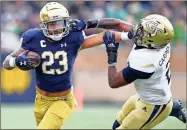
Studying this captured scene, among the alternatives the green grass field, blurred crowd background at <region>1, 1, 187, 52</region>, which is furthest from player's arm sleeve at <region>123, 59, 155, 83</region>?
blurred crowd background at <region>1, 1, 187, 52</region>

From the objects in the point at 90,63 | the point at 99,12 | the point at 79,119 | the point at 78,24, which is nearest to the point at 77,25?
the point at 78,24

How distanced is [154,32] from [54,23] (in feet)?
2.59

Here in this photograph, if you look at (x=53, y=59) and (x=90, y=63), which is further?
(x=90, y=63)

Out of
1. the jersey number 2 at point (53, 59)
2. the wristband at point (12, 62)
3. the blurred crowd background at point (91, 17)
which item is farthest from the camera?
the blurred crowd background at point (91, 17)

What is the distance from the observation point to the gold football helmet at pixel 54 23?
493 cm

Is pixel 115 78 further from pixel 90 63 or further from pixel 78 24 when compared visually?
pixel 90 63

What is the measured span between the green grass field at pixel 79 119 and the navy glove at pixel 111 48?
2364 millimetres

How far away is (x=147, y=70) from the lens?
4.65m

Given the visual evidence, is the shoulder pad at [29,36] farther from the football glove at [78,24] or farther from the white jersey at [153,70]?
the white jersey at [153,70]

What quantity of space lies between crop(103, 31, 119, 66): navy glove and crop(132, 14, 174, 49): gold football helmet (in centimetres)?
18

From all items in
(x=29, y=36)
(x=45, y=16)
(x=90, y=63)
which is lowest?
(x=90, y=63)

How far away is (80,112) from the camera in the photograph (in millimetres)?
8109

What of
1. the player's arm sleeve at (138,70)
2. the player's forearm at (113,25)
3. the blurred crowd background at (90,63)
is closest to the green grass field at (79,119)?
the blurred crowd background at (90,63)

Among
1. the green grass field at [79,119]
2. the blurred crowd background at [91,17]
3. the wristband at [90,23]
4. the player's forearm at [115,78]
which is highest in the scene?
the wristband at [90,23]
